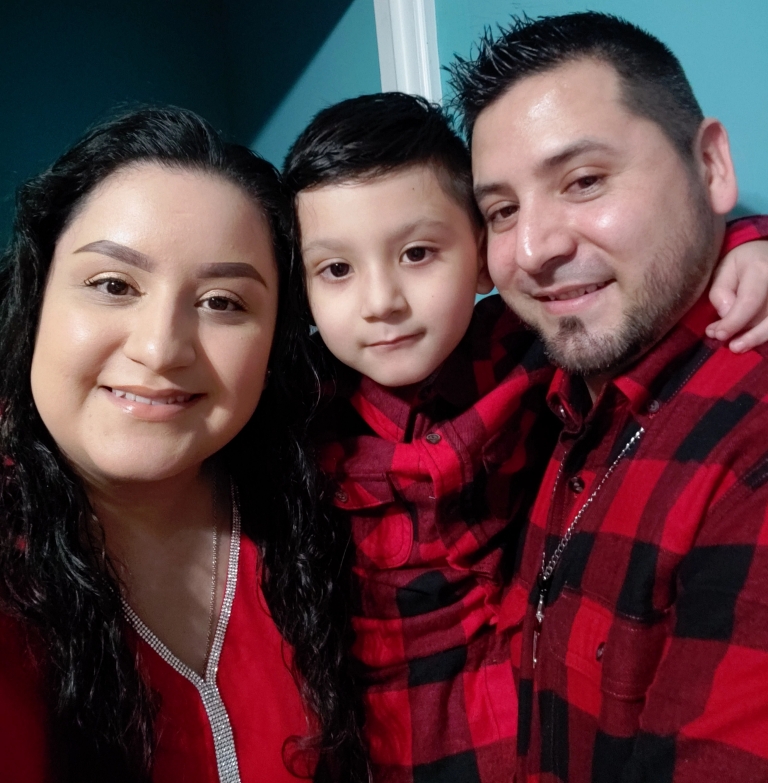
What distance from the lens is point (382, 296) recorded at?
833mm

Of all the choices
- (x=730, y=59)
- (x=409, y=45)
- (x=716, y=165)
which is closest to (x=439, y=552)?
(x=716, y=165)

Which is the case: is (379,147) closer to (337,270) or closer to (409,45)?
(337,270)

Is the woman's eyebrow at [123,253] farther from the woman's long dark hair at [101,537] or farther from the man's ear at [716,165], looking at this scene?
the man's ear at [716,165]

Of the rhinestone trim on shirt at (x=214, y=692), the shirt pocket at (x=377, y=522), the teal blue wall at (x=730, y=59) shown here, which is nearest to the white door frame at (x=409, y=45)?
the teal blue wall at (x=730, y=59)

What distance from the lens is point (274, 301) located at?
2.80 feet

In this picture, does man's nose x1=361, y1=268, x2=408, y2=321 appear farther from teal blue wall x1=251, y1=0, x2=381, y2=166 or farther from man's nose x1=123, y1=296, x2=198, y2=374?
teal blue wall x1=251, y1=0, x2=381, y2=166

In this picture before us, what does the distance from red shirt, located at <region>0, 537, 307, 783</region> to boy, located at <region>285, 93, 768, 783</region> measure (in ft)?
0.52

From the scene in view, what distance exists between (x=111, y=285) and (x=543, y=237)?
0.55m

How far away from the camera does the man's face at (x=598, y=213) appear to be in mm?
763

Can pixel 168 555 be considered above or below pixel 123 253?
below

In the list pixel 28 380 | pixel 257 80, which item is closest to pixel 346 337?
pixel 28 380

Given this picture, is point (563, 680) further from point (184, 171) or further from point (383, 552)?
point (184, 171)

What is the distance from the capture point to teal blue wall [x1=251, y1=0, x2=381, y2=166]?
152cm

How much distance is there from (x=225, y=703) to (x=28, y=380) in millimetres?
502
